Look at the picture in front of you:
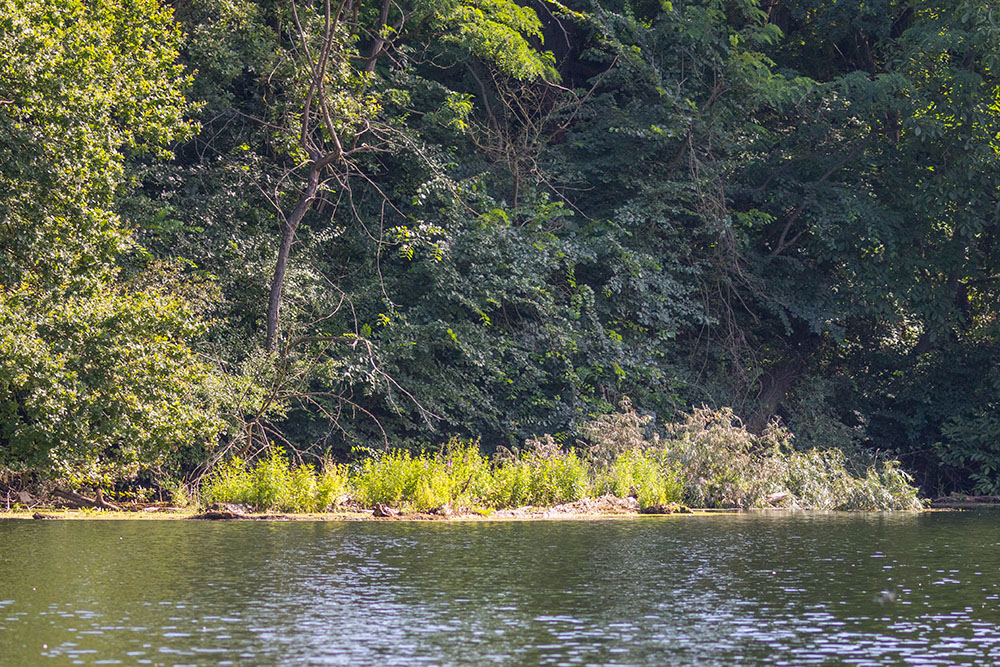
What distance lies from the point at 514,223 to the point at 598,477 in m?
8.60

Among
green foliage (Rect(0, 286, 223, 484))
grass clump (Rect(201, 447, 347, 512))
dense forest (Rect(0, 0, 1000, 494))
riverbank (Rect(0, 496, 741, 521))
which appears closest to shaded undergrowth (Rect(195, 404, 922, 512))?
grass clump (Rect(201, 447, 347, 512))

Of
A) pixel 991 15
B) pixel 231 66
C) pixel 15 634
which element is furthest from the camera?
pixel 991 15

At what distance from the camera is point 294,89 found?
2600 centimetres

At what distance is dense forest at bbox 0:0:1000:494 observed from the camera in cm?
2083

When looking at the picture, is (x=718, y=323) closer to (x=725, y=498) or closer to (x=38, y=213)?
(x=725, y=498)

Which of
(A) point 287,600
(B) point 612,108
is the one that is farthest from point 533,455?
(A) point 287,600

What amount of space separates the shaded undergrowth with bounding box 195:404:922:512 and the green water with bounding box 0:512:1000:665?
3.39m


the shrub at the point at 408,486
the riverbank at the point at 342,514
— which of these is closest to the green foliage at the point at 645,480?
the riverbank at the point at 342,514

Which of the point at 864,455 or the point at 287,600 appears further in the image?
the point at 864,455

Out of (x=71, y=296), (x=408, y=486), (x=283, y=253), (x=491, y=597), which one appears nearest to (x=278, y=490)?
(x=408, y=486)

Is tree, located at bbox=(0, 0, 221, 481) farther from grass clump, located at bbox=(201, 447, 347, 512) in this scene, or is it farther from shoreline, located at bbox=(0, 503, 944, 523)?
grass clump, located at bbox=(201, 447, 347, 512)

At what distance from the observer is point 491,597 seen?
10570 mm

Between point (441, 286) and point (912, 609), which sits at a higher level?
point (441, 286)

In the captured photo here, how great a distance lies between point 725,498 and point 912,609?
1390 centimetres
